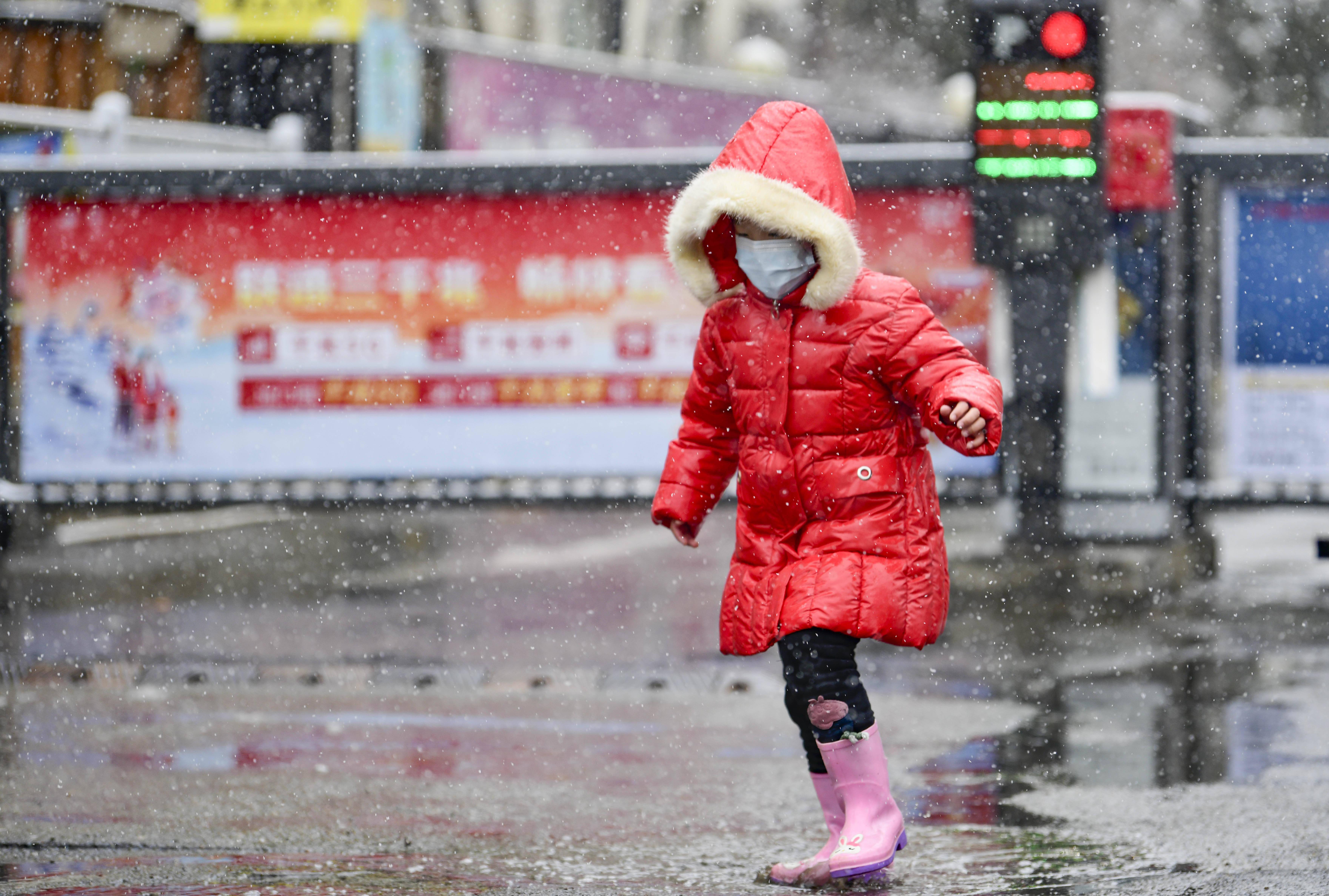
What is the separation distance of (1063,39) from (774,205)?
6341 mm

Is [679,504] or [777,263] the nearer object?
[777,263]

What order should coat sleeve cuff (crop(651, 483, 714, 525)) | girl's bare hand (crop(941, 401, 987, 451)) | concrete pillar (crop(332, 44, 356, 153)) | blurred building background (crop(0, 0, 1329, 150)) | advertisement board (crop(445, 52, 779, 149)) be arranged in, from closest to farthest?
1. girl's bare hand (crop(941, 401, 987, 451))
2. coat sleeve cuff (crop(651, 483, 714, 525))
3. blurred building background (crop(0, 0, 1329, 150))
4. concrete pillar (crop(332, 44, 356, 153))
5. advertisement board (crop(445, 52, 779, 149))

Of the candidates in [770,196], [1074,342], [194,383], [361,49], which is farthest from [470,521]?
[770,196]

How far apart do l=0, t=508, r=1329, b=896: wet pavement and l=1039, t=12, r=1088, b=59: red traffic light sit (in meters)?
3.03

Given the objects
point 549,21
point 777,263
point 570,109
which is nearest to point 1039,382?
point 777,263

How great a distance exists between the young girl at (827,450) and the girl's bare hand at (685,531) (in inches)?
7.3

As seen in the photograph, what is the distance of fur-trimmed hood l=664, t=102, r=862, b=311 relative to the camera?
14.3 ft

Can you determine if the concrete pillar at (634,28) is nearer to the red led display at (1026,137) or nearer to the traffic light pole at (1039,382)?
the traffic light pole at (1039,382)

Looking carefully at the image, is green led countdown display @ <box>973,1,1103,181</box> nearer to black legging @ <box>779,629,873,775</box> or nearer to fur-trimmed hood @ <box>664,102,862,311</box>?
fur-trimmed hood @ <box>664,102,862,311</box>

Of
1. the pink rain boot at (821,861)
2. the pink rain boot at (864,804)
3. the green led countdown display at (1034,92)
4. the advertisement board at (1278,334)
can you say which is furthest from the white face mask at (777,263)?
the advertisement board at (1278,334)

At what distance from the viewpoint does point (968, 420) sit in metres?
4.11

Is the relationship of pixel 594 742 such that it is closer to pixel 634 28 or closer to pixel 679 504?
pixel 679 504

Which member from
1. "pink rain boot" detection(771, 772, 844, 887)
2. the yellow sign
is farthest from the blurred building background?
"pink rain boot" detection(771, 772, 844, 887)

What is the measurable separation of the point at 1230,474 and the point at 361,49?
1426cm
